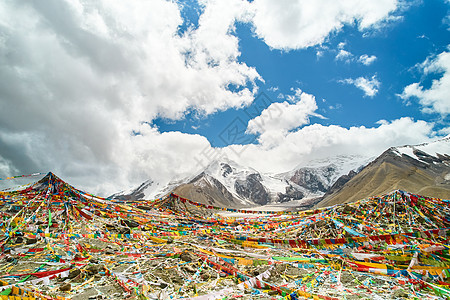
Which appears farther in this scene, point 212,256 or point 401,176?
point 401,176

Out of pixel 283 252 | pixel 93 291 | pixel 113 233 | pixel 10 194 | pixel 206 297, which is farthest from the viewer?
pixel 10 194

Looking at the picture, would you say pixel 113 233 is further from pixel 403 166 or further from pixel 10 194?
pixel 403 166

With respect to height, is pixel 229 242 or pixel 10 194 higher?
pixel 10 194

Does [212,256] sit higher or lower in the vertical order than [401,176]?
lower

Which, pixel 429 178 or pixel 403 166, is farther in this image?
pixel 403 166

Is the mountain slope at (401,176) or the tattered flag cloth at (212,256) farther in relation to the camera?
the mountain slope at (401,176)

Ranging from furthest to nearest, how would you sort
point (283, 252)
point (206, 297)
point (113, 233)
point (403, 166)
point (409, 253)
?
point (403, 166)
point (113, 233)
point (283, 252)
point (409, 253)
point (206, 297)

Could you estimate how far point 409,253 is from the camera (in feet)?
24.9

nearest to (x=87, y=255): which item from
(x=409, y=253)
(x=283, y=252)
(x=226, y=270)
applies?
(x=226, y=270)

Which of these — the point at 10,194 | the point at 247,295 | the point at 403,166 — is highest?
the point at 403,166

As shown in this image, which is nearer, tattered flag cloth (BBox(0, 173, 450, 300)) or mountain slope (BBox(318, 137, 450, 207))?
tattered flag cloth (BBox(0, 173, 450, 300))

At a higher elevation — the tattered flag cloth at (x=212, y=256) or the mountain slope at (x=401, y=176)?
the mountain slope at (x=401, y=176)

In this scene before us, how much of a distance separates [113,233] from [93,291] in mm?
6692

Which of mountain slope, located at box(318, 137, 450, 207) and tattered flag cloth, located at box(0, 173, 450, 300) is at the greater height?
mountain slope, located at box(318, 137, 450, 207)
